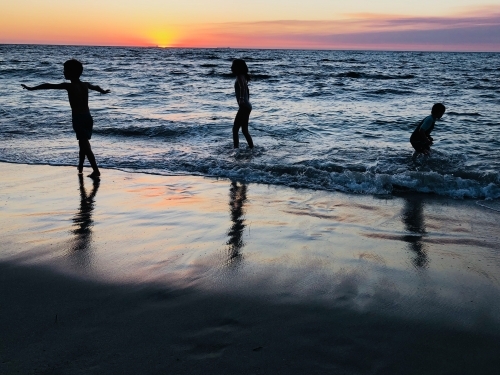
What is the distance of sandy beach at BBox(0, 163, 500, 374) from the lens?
238 centimetres

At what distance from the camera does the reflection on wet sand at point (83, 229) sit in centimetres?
369

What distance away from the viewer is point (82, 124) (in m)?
7.19

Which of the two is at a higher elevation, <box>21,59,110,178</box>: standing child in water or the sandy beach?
<box>21,59,110,178</box>: standing child in water

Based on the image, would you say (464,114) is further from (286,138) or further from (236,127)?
(236,127)

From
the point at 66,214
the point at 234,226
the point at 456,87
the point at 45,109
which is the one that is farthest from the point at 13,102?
the point at 456,87

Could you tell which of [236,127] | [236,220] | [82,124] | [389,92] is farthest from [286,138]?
[389,92]

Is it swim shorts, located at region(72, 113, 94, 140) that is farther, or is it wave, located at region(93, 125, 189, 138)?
wave, located at region(93, 125, 189, 138)

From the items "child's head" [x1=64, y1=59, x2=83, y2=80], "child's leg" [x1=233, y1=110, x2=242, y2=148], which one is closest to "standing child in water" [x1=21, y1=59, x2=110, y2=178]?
"child's head" [x1=64, y1=59, x2=83, y2=80]

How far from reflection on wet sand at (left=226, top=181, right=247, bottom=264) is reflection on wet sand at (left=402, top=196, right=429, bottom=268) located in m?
1.40

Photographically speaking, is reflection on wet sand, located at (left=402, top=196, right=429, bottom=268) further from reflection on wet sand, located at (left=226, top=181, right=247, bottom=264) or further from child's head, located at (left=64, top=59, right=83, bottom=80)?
child's head, located at (left=64, top=59, right=83, bottom=80)

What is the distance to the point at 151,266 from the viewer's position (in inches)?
138

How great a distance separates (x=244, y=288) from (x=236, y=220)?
5.63 feet

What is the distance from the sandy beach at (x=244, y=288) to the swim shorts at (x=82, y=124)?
1917 millimetres

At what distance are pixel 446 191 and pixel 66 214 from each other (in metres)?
4.71
